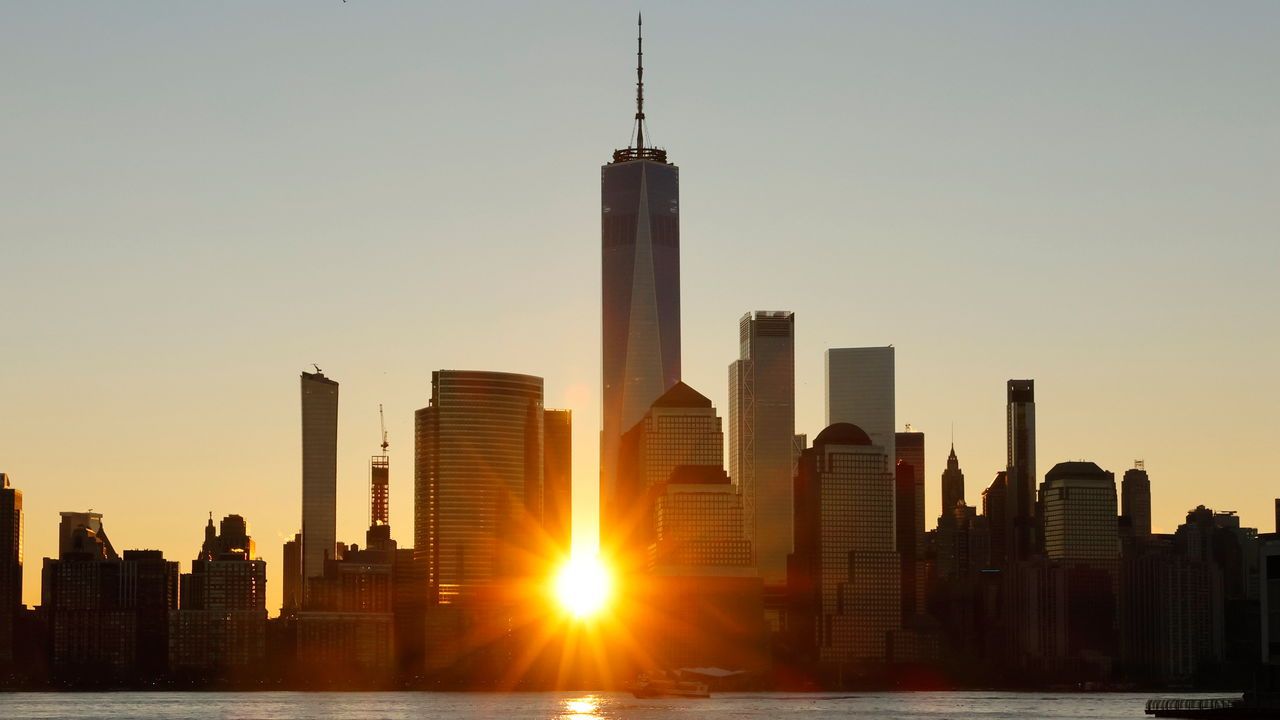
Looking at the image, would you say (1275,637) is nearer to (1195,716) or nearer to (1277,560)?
(1277,560)

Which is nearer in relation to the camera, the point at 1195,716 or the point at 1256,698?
the point at 1256,698

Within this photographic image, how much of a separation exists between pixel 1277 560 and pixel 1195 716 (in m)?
27.5

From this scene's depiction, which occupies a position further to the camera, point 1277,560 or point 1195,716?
point 1195,716

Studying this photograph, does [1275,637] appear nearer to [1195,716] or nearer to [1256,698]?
[1256,698]

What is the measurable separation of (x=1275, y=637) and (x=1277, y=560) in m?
6.94

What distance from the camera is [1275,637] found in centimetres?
17862

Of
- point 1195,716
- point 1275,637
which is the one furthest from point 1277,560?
point 1195,716

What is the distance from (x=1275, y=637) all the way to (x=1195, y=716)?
73.8 ft

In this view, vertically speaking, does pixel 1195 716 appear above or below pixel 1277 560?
below

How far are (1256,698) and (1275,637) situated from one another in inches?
253

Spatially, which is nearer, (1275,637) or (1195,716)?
(1275,637)

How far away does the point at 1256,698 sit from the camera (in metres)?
182

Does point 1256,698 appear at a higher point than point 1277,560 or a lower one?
lower
